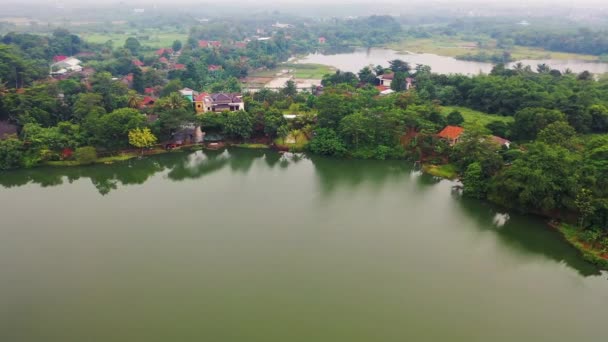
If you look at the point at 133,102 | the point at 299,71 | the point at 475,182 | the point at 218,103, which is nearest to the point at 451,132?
the point at 475,182

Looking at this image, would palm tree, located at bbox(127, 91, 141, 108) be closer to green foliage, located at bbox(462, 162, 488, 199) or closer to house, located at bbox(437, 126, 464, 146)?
house, located at bbox(437, 126, 464, 146)

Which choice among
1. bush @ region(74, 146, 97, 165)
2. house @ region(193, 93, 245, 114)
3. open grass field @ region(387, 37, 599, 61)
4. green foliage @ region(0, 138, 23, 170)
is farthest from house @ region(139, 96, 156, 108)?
open grass field @ region(387, 37, 599, 61)

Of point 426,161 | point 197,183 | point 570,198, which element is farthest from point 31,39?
point 570,198

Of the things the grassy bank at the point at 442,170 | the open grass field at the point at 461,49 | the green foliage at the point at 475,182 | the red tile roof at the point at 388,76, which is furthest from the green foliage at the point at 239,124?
the open grass field at the point at 461,49

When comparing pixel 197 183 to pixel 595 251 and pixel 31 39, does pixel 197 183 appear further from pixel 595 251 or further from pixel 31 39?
pixel 31 39

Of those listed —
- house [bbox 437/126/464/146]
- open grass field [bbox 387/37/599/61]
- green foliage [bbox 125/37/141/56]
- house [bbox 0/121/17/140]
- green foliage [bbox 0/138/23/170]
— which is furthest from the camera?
open grass field [bbox 387/37/599/61]

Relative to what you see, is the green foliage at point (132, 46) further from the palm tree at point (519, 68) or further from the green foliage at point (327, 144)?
the palm tree at point (519, 68)

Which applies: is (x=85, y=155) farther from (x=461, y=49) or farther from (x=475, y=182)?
(x=461, y=49)
